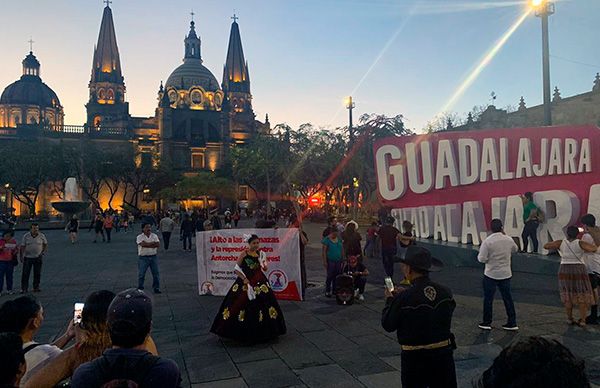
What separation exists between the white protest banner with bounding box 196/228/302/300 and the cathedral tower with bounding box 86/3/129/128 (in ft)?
313

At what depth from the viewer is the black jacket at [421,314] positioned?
3.84 m

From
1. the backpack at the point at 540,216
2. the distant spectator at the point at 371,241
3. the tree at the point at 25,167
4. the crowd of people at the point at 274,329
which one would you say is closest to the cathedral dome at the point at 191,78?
the tree at the point at 25,167

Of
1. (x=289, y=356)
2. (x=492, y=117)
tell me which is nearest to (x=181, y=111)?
(x=492, y=117)

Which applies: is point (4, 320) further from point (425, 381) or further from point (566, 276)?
point (566, 276)

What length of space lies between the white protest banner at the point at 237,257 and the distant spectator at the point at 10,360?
816 centimetres

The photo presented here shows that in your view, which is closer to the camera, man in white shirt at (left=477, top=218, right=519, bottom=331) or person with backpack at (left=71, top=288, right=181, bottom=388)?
person with backpack at (left=71, top=288, right=181, bottom=388)

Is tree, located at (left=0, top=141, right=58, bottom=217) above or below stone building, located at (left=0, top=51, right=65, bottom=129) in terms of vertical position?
below

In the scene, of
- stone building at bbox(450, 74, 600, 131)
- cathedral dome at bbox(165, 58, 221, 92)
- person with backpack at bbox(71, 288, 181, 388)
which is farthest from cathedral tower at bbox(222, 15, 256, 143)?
person with backpack at bbox(71, 288, 181, 388)

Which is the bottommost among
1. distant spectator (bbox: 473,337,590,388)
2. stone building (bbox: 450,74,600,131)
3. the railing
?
distant spectator (bbox: 473,337,590,388)

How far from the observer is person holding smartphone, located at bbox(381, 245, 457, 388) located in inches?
151

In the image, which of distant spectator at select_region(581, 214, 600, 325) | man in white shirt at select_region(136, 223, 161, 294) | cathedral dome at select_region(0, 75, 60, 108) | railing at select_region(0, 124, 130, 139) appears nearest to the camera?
distant spectator at select_region(581, 214, 600, 325)

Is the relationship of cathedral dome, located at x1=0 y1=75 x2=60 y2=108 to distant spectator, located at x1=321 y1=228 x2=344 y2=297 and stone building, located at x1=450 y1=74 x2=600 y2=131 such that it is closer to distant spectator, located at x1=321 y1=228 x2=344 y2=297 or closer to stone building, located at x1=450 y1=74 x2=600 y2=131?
stone building, located at x1=450 y1=74 x2=600 y2=131

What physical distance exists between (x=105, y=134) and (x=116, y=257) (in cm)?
7717

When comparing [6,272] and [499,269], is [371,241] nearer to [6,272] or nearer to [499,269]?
[499,269]
